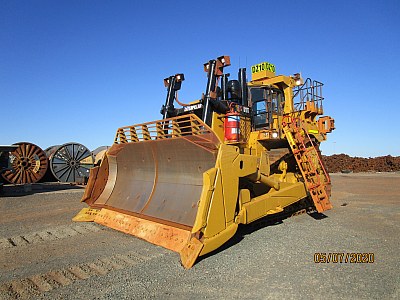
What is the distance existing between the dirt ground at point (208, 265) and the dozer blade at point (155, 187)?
0.29 m

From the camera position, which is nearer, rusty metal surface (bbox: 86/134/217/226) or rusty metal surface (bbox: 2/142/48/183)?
rusty metal surface (bbox: 86/134/217/226)

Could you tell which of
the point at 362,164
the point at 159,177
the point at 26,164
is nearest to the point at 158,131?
the point at 159,177

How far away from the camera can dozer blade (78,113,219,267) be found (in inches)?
202

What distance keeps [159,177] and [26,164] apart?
13.3 m

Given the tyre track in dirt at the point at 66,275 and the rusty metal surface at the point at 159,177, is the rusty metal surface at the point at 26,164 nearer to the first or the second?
the rusty metal surface at the point at 159,177

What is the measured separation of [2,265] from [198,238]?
284cm

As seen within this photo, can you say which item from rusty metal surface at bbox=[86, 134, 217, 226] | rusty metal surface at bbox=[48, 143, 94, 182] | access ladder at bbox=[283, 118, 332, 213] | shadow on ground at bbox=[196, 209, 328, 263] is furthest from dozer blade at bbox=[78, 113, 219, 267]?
rusty metal surface at bbox=[48, 143, 94, 182]

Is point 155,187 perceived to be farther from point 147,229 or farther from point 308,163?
point 308,163

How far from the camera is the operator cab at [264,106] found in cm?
746

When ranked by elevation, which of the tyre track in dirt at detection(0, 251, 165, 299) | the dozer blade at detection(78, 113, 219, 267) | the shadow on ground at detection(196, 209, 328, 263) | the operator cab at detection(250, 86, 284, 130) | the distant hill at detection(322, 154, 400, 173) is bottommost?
the tyre track in dirt at detection(0, 251, 165, 299)

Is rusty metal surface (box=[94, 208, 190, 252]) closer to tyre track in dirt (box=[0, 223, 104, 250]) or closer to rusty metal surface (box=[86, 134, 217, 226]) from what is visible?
rusty metal surface (box=[86, 134, 217, 226])

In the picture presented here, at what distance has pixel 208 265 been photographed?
4.31m

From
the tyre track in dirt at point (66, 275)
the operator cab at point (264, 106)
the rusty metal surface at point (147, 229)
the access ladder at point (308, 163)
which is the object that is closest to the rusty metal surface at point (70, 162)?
the rusty metal surface at point (147, 229)

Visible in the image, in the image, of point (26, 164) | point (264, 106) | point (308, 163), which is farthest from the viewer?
point (26, 164)
